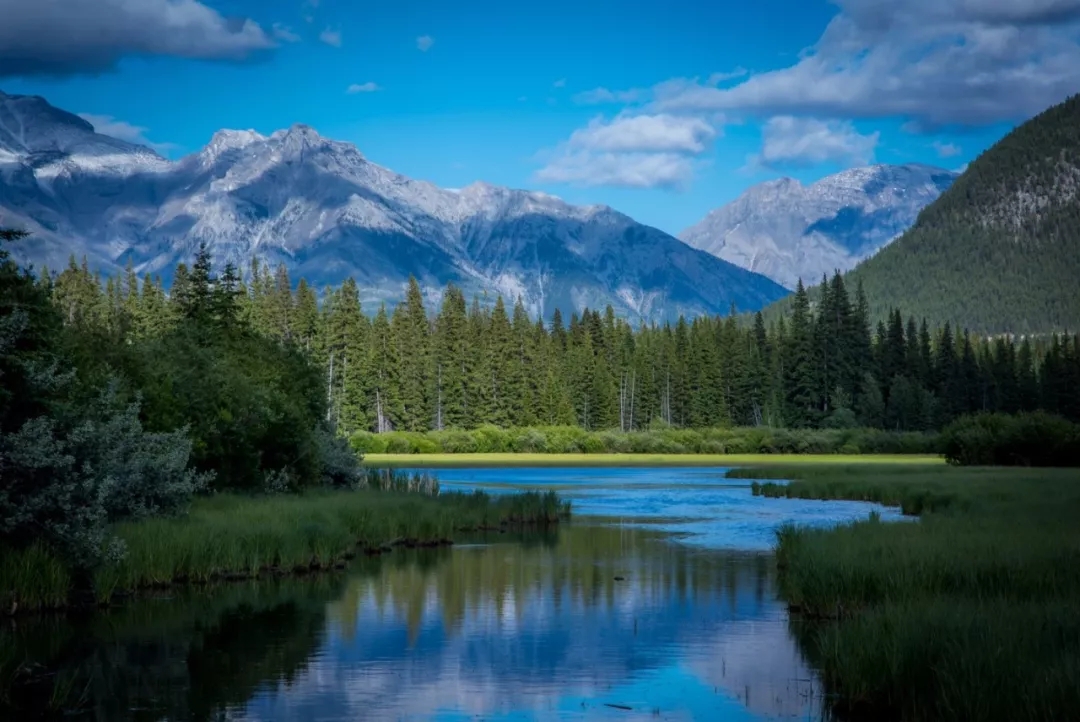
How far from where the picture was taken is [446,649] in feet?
81.8

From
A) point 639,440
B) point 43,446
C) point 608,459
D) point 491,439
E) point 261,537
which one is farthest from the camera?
point 491,439

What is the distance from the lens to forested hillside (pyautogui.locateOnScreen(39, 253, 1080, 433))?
142000 mm

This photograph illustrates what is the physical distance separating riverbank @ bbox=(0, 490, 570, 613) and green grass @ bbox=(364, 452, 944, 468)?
52.0 m

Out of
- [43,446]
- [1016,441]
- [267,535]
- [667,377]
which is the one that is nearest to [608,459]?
[667,377]

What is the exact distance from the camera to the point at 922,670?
17984 mm

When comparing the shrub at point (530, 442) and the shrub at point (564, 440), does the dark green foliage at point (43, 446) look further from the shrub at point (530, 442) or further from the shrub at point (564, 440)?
the shrub at point (564, 440)

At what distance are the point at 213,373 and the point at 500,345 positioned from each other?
108152 millimetres

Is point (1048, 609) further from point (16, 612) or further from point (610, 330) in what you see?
point (610, 330)

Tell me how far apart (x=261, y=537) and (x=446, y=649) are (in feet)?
40.1

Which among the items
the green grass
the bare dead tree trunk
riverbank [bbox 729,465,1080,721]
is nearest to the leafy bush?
the green grass

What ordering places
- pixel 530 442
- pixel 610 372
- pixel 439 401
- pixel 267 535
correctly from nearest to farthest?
pixel 267 535 < pixel 530 442 < pixel 439 401 < pixel 610 372

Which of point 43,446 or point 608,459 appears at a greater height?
point 43,446

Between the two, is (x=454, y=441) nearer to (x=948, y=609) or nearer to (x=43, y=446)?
(x=43, y=446)

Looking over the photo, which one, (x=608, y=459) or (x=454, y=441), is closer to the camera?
(x=608, y=459)
